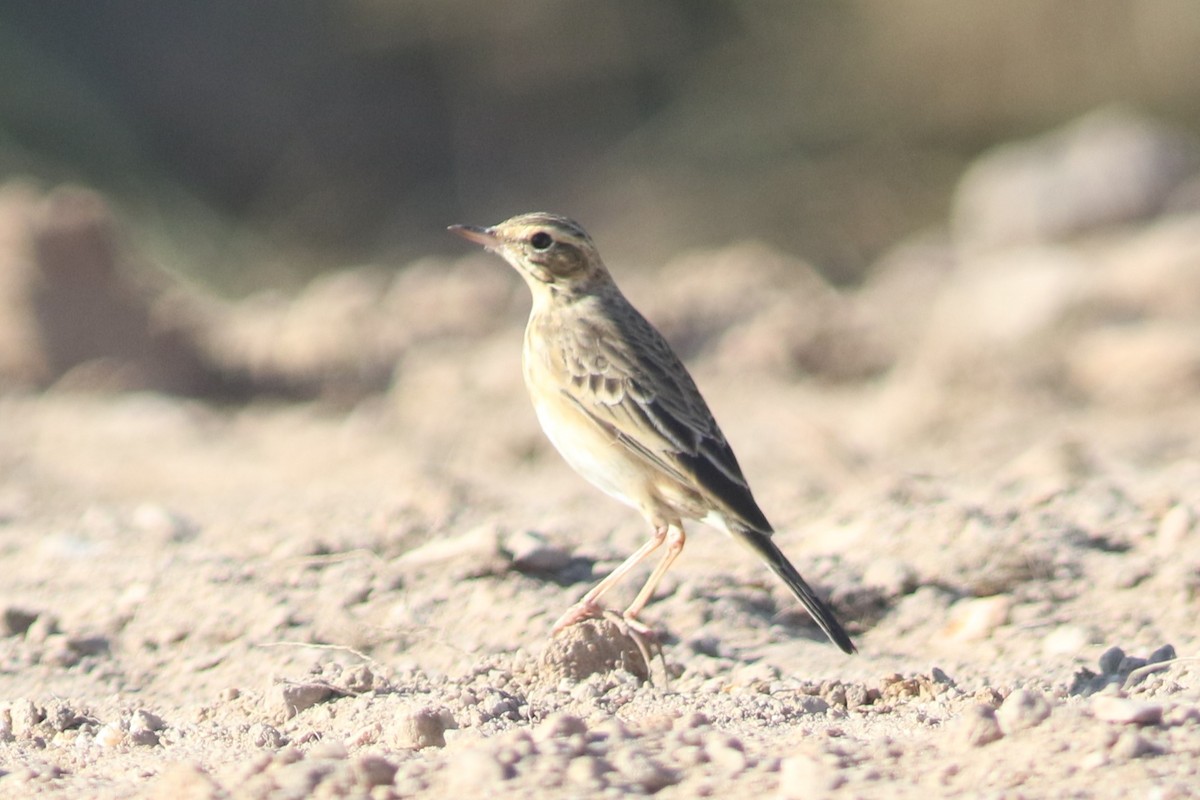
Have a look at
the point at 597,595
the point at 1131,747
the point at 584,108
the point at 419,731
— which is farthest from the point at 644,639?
the point at 584,108

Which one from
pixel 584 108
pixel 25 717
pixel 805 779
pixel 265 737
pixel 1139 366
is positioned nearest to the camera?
pixel 805 779

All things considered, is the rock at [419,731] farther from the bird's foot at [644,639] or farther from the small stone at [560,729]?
the bird's foot at [644,639]

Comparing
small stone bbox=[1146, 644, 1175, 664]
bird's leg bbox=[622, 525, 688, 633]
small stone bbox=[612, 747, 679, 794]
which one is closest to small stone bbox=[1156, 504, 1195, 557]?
small stone bbox=[1146, 644, 1175, 664]

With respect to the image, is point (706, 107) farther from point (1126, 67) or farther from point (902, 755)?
point (902, 755)

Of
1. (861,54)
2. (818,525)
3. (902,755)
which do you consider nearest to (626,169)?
(861,54)

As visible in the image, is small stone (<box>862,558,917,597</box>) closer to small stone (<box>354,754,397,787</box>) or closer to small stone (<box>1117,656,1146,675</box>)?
small stone (<box>1117,656,1146,675</box>)

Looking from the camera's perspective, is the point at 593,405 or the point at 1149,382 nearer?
the point at 593,405

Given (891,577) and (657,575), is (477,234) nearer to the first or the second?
(657,575)
